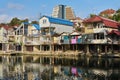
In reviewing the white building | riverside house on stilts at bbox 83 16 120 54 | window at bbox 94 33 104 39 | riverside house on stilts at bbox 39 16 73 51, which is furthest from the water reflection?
the white building

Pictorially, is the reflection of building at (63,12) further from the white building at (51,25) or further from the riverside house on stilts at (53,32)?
the white building at (51,25)

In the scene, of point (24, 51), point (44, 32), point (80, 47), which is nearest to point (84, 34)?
point (80, 47)

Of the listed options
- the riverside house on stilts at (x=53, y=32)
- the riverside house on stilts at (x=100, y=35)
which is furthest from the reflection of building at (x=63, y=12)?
the riverside house on stilts at (x=100, y=35)

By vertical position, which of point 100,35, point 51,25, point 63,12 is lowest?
point 100,35

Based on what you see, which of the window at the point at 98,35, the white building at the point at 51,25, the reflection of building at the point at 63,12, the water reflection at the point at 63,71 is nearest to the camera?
the water reflection at the point at 63,71

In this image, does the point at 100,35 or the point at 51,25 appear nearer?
the point at 100,35

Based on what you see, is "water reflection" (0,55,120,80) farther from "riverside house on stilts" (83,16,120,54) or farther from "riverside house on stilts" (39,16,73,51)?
"riverside house on stilts" (39,16,73,51)

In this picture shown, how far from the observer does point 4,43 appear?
249 ft

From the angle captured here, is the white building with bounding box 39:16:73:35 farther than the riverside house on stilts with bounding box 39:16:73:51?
Yes

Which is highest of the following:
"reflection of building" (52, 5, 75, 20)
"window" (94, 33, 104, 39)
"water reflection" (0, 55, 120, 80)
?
"reflection of building" (52, 5, 75, 20)

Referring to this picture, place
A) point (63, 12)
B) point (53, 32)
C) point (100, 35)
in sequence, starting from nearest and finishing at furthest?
point (100, 35)
point (53, 32)
point (63, 12)

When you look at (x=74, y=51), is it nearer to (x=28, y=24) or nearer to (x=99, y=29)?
(x=99, y=29)

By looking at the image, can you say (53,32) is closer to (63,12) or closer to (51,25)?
(51,25)

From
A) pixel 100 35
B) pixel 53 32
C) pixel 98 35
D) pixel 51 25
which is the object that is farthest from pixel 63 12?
pixel 100 35
